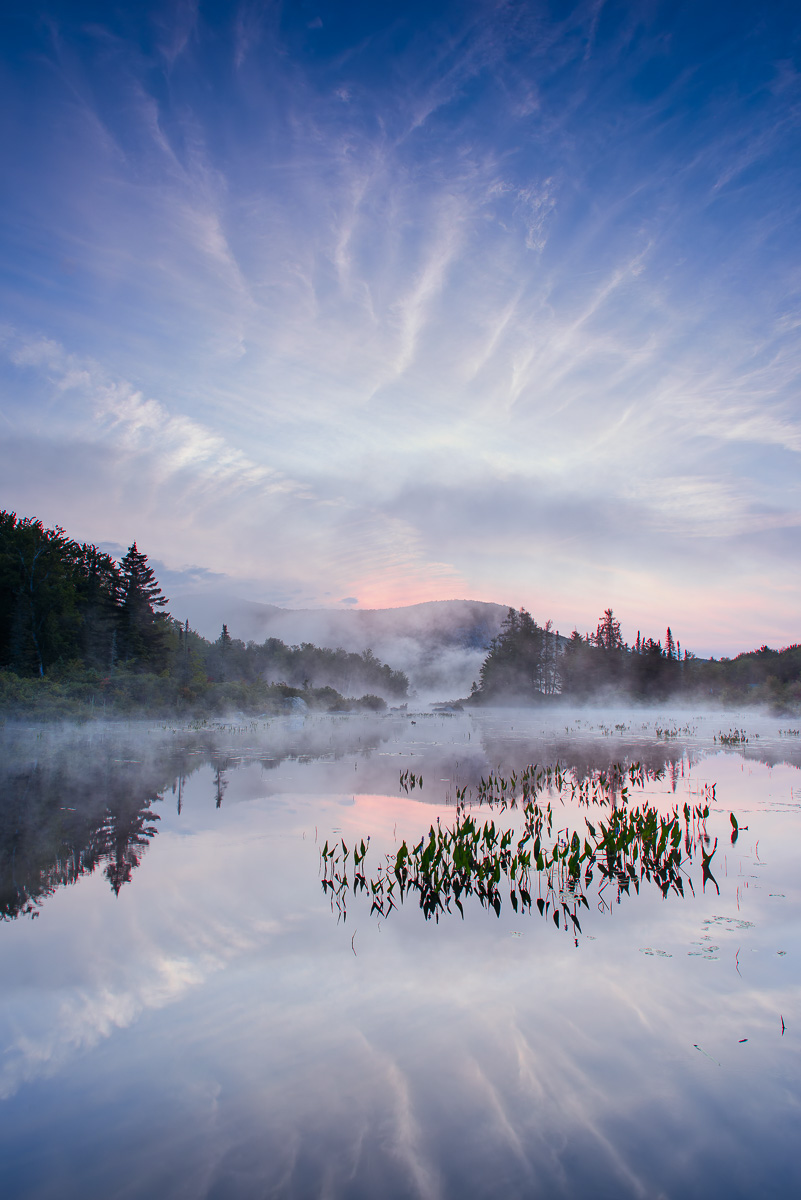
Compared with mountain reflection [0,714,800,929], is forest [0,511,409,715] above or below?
above

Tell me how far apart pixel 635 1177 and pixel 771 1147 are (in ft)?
3.12

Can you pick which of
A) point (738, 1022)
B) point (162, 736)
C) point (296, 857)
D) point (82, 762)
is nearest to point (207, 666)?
point (162, 736)

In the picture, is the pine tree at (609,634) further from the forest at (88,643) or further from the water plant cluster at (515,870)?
the water plant cluster at (515,870)

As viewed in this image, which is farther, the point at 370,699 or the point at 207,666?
the point at 207,666

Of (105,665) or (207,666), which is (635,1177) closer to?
(105,665)

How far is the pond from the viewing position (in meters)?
3.72

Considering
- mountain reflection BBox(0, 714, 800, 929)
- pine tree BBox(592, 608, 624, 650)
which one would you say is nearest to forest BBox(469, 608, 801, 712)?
pine tree BBox(592, 608, 624, 650)

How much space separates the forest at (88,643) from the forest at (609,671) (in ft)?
150

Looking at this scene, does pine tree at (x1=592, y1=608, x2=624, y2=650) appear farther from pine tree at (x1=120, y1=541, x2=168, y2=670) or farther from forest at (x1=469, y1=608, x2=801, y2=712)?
pine tree at (x1=120, y1=541, x2=168, y2=670)

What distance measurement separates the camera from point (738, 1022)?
5.23 metres

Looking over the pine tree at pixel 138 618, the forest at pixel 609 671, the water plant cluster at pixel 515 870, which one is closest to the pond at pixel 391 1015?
the water plant cluster at pixel 515 870

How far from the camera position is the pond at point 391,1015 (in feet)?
12.2

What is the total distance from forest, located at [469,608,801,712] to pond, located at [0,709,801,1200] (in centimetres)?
7895

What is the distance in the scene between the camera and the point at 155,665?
61031 millimetres
